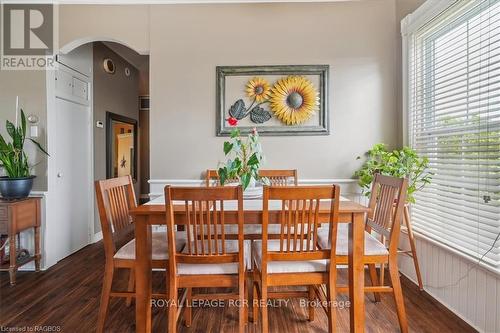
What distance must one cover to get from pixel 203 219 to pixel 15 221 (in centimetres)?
213

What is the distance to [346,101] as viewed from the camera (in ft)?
9.77

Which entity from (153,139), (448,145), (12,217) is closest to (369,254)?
(448,145)

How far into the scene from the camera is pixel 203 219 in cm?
157

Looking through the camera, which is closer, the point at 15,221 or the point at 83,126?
the point at 15,221

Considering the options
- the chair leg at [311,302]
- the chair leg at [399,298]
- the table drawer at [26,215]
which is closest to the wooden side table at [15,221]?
the table drawer at [26,215]

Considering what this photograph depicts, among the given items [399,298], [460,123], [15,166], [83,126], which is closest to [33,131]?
[15,166]

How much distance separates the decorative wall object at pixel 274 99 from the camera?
2.94 m

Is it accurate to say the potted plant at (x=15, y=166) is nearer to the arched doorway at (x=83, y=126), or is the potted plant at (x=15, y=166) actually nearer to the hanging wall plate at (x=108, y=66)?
the arched doorway at (x=83, y=126)

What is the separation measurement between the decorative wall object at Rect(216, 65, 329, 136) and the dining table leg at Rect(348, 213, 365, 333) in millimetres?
1492

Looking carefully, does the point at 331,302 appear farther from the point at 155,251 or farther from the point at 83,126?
the point at 83,126

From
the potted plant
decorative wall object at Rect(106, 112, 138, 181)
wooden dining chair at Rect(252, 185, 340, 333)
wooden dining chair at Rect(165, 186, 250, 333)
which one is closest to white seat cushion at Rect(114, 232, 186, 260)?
wooden dining chair at Rect(165, 186, 250, 333)

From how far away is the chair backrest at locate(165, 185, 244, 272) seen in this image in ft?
4.70

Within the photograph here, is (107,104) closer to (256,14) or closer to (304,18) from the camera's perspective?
(256,14)

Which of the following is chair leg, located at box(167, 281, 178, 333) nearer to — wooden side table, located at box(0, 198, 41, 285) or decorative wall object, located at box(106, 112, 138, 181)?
wooden side table, located at box(0, 198, 41, 285)
